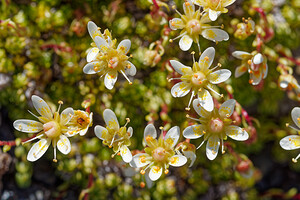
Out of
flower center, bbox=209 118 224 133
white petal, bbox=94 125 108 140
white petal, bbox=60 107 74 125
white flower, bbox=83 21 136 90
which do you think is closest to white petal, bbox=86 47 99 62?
white flower, bbox=83 21 136 90

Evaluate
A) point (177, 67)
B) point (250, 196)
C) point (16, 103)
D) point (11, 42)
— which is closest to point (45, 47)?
point (11, 42)

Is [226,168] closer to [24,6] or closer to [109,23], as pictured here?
[109,23]

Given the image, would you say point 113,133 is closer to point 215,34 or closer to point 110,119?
point 110,119

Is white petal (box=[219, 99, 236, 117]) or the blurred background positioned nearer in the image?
white petal (box=[219, 99, 236, 117])

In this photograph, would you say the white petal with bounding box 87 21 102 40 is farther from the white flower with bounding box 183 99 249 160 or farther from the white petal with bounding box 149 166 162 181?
the white petal with bounding box 149 166 162 181

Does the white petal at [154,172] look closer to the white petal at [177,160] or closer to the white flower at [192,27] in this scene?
the white petal at [177,160]

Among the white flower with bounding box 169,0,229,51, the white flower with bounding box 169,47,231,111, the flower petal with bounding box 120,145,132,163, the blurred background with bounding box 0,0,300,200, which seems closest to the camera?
the flower petal with bounding box 120,145,132,163

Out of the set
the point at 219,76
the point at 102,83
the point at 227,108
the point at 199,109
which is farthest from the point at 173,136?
the point at 102,83
